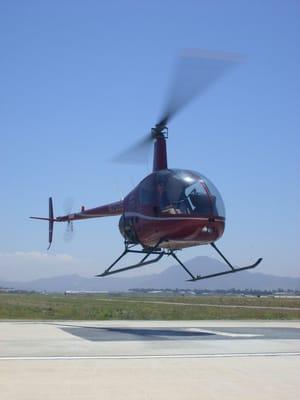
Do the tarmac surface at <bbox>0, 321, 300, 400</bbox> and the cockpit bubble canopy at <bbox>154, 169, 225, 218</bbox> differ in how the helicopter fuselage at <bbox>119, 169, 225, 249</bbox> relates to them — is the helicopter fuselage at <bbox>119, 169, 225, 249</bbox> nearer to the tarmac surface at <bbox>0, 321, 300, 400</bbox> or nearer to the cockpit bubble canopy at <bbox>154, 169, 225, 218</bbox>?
the cockpit bubble canopy at <bbox>154, 169, 225, 218</bbox>

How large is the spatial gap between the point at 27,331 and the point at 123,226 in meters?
5.41

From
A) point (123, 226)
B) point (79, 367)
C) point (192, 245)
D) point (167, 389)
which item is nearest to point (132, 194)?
point (123, 226)

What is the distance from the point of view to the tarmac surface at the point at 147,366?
9.18m

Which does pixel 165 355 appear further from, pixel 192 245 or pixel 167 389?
pixel 192 245

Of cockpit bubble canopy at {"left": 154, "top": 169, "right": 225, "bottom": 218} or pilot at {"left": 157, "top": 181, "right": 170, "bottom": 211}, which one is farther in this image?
pilot at {"left": 157, "top": 181, "right": 170, "bottom": 211}

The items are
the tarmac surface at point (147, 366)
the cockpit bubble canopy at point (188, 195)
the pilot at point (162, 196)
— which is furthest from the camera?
the pilot at point (162, 196)

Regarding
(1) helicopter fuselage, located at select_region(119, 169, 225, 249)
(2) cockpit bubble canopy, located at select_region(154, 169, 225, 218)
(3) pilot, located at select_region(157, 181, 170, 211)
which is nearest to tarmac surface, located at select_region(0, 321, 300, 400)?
(1) helicopter fuselage, located at select_region(119, 169, 225, 249)

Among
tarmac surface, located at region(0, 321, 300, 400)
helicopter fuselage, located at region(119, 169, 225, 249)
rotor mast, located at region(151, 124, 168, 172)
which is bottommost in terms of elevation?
tarmac surface, located at region(0, 321, 300, 400)

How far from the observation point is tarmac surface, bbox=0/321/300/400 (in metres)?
9.18

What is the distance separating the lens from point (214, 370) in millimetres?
11406

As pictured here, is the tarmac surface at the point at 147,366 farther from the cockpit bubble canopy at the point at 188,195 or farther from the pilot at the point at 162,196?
the pilot at the point at 162,196

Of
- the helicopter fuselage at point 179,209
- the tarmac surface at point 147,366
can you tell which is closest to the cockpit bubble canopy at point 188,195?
the helicopter fuselage at point 179,209

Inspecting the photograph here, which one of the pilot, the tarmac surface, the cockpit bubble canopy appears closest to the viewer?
the tarmac surface

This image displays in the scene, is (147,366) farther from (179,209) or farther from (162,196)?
(162,196)
